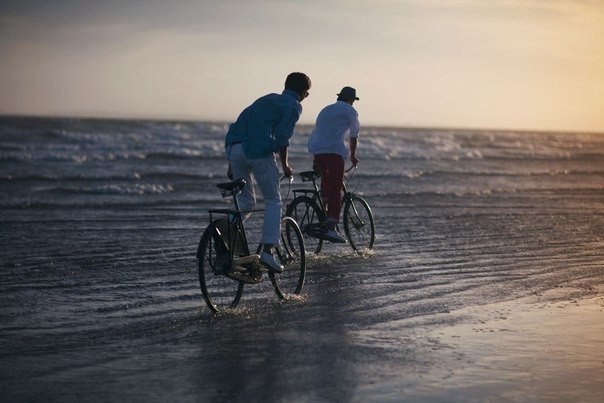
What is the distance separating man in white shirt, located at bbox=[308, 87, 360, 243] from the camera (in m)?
10.9

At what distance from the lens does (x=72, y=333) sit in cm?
678

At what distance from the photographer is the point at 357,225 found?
11.6 meters

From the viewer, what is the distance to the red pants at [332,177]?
10.9 meters

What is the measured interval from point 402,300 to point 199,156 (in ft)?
85.3

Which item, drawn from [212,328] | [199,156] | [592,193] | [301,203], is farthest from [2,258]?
[199,156]

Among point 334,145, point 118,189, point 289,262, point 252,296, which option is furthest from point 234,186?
point 118,189

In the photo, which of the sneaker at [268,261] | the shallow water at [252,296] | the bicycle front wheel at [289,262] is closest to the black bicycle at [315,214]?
the shallow water at [252,296]

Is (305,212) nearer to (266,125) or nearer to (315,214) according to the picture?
(315,214)

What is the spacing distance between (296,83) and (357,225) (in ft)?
13.2

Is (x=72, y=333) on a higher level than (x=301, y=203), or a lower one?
lower

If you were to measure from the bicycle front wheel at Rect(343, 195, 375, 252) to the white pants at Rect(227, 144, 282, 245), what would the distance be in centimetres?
A: 368

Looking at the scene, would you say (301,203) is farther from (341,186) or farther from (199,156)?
(199,156)

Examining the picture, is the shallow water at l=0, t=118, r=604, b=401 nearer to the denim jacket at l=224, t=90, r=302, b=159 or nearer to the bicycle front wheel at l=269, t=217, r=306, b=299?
the bicycle front wheel at l=269, t=217, r=306, b=299

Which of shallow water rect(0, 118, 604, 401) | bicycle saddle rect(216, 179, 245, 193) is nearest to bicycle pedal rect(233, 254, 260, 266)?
shallow water rect(0, 118, 604, 401)
